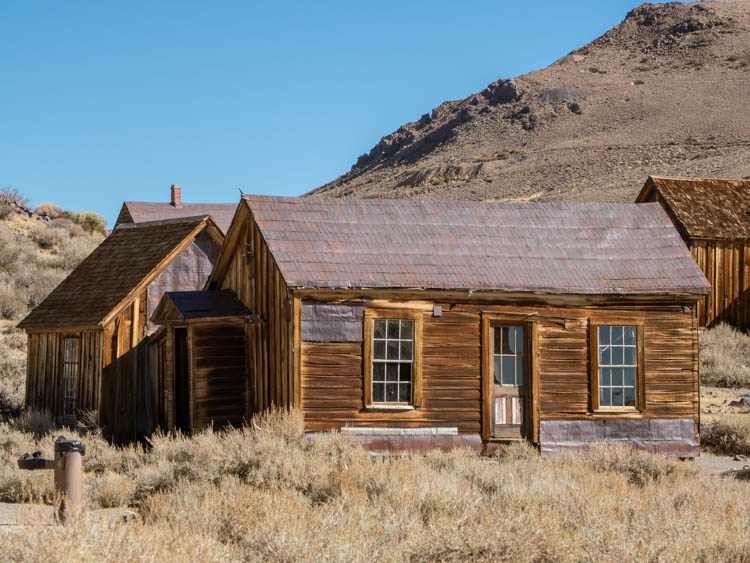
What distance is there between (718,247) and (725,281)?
0.93 metres

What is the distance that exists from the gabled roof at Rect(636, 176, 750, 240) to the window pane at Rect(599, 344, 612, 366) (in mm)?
11715

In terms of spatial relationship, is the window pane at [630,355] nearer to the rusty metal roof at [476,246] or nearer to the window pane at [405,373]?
the rusty metal roof at [476,246]

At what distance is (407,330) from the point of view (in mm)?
14516

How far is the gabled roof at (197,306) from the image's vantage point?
15.6m

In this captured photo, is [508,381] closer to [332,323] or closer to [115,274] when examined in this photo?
[332,323]

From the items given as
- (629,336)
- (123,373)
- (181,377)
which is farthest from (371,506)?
(123,373)

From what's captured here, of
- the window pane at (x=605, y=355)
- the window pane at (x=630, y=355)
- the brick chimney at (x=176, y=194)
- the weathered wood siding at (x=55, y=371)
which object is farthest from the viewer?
the brick chimney at (x=176, y=194)

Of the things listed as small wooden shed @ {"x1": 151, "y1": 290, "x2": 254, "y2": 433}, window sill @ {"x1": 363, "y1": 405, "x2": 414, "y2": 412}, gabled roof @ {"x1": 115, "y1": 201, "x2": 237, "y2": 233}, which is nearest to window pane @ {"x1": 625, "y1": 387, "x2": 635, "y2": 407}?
window sill @ {"x1": 363, "y1": 405, "x2": 414, "y2": 412}

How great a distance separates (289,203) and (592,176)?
1966 inches

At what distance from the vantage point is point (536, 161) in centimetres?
7194

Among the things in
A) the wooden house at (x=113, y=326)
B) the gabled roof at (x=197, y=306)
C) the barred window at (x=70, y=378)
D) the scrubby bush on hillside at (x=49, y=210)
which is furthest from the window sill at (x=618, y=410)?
the scrubby bush on hillside at (x=49, y=210)

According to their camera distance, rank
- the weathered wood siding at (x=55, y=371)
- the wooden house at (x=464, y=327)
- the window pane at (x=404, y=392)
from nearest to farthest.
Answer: the wooden house at (x=464, y=327) → the window pane at (x=404, y=392) → the weathered wood siding at (x=55, y=371)

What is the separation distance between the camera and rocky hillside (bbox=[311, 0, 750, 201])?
64062 millimetres

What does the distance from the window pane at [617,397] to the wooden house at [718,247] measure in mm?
11738
